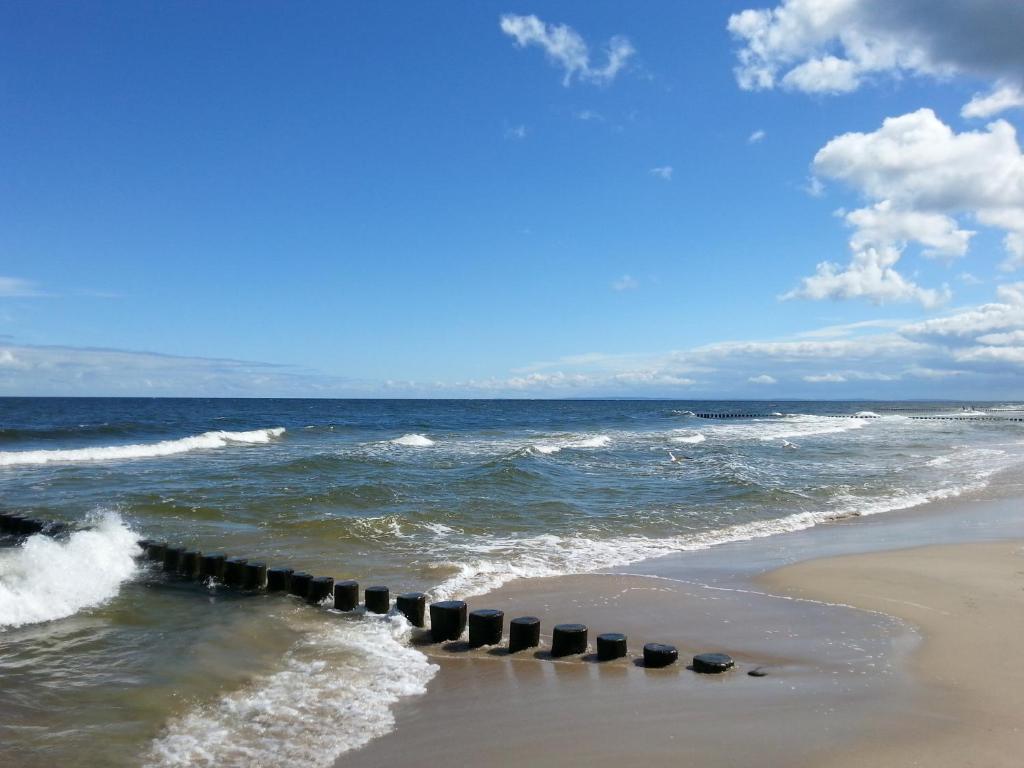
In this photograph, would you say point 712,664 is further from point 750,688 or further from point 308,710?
point 308,710

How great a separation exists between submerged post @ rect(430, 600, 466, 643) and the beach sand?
0.20m

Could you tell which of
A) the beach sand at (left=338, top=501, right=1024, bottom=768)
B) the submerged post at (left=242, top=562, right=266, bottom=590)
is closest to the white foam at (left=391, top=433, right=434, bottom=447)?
the submerged post at (left=242, top=562, right=266, bottom=590)

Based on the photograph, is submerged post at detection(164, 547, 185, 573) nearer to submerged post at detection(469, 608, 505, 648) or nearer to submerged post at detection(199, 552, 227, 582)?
submerged post at detection(199, 552, 227, 582)

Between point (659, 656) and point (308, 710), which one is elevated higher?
point (659, 656)

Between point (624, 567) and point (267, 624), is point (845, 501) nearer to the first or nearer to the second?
point (624, 567)

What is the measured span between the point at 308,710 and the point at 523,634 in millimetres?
2161

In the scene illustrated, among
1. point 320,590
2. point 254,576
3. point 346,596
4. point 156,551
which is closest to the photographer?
point 346,596

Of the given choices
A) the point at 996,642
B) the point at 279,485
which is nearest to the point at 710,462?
the point at 279,485

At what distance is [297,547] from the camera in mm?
13078

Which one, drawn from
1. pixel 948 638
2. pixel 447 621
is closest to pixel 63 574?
pixel 447 621

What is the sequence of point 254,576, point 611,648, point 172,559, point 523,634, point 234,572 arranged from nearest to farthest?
point 611,648 < point 523,634 < point 254,576 < point 234,572 < point 172,559

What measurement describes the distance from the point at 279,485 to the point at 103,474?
708 centimetres

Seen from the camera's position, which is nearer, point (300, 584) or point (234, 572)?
point (300, 584)

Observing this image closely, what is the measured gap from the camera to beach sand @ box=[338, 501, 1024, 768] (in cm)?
517
